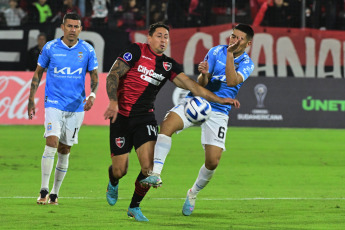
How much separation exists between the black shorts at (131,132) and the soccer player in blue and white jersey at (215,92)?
0.13 metres

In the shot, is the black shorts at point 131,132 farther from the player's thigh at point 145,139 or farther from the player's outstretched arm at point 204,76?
the player's outstretched arm at point 204,76

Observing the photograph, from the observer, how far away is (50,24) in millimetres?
21344

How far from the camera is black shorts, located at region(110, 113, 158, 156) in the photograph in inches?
313

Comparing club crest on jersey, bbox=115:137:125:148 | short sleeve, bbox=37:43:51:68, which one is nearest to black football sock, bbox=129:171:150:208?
club crest on jersey, bbox=115:137:125:148

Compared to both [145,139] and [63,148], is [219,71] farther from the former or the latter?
[63,148]

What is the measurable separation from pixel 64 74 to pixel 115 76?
1.53 meters

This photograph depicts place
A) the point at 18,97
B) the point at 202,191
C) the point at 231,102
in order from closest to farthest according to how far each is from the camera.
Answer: the point at 231,102
the point at 202,191
the point at 18,97

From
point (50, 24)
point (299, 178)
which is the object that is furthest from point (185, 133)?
point (299, 178)

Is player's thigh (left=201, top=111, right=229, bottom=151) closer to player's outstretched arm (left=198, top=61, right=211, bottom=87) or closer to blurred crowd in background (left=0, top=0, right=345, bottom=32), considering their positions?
player's outstretched arm (left=198, top=61, right=211, bottom=87)

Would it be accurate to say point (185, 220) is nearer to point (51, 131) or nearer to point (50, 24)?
point (51, 131)

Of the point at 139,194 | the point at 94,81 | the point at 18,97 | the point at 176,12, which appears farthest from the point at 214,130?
the point at 176,12

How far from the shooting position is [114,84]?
760 centimetres

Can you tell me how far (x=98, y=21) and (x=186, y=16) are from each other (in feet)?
8.60

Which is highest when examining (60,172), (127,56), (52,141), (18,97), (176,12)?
(127,56)
